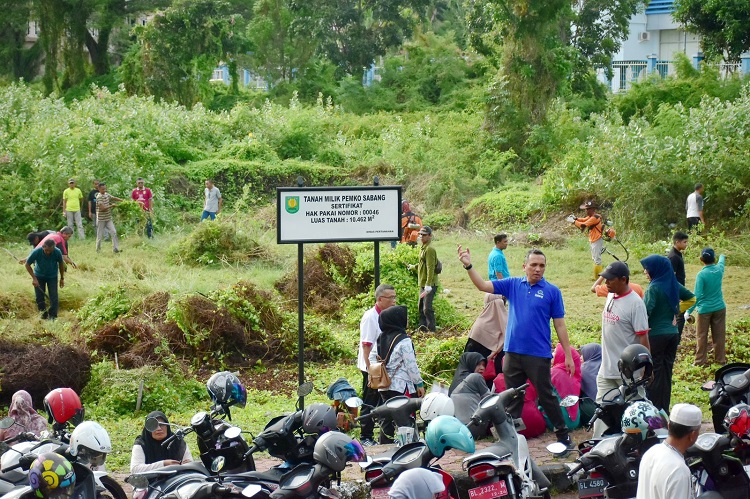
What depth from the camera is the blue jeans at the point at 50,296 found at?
14.8m

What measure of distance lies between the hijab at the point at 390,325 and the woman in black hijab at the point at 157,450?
2.16 meters

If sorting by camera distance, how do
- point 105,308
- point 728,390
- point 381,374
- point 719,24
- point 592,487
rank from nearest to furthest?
point 592,487, point 728,390, point 381,374, point 105,308, point 719,24

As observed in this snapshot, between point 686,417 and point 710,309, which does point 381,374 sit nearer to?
point 686,417

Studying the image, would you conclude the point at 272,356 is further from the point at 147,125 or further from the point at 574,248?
the point at 147,125

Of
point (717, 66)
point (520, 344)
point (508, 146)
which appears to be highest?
point (717, 66)

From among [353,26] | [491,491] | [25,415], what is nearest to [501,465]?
[491,491]

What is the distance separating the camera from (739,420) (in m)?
6.73

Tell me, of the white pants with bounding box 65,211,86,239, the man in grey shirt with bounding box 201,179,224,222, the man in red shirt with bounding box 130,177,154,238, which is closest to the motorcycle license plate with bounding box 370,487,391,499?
the man in grey shirt with bounding box 201,179,224,222

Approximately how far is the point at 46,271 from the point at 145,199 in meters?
8.22

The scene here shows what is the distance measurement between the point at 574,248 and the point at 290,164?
32.4ft

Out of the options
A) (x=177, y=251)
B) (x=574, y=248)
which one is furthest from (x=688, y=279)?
(x=177, y=251)

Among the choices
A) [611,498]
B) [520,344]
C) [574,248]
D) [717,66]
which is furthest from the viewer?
[717,66]

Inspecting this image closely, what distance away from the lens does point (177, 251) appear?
63.8 ft

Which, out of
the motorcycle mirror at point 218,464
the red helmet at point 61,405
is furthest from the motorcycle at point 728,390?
the red helmet at point 61,405
